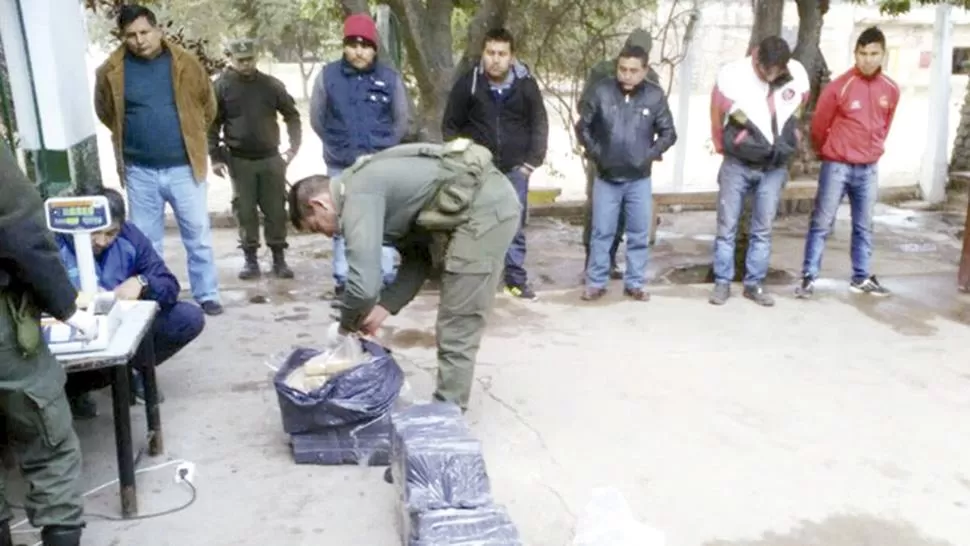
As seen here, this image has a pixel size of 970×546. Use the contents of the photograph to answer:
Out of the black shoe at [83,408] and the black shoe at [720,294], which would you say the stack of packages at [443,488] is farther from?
the black shoe at [720,294]

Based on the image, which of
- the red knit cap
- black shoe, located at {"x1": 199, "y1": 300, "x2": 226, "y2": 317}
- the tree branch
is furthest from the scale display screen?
the tree branch

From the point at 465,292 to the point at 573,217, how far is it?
6.06 m

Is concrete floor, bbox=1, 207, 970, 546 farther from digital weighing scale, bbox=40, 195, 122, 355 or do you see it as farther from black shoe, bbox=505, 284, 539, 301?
digital weighing scale, bbox=40, 195, 122, 355

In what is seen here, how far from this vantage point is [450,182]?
11.0 ft

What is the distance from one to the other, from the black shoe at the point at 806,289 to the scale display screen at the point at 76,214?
14.0ft

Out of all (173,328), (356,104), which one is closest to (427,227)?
(173,328)

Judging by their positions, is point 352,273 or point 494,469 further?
point 494,469

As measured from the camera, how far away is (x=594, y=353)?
15.3 ft

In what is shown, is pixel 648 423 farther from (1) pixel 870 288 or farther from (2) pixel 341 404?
(1) pixel 870 288

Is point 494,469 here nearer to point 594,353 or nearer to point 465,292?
point 465,292

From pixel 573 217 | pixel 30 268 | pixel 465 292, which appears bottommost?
pixel 573 217

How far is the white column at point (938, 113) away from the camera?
9.55 m

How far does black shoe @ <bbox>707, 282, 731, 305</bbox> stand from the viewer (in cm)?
552

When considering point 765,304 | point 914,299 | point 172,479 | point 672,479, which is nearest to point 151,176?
point 172,479
